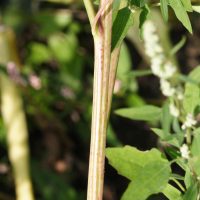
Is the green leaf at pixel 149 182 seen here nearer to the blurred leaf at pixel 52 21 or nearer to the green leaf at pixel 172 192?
the green leaf at pixel 172 192

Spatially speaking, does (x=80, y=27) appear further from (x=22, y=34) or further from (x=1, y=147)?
(x=1, y=147)

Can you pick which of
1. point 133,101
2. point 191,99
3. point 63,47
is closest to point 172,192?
point 191,99

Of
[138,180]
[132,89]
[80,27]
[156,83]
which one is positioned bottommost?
[156,83]

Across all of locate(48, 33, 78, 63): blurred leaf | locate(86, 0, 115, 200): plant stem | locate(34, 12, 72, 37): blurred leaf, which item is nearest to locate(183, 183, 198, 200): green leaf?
locate(86, 0, 115, 200): plant stem

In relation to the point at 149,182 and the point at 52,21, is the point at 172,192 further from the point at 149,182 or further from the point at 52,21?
the point at 52,21

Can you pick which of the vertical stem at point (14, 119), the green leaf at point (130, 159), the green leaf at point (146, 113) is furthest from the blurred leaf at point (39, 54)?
the green leaf at point (130, 159)

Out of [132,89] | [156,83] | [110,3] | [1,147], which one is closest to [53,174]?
[1,147]

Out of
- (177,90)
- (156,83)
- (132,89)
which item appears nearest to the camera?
(177,90)

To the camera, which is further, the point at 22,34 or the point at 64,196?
the point at 22,34
